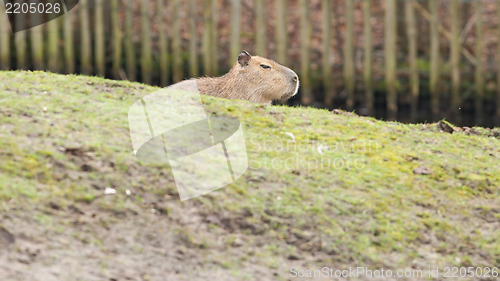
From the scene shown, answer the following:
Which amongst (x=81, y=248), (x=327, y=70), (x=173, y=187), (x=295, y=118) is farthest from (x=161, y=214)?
(x=327, y=70)

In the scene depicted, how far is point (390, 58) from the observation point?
10.9 metres

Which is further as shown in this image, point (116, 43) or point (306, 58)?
point (116, 43)

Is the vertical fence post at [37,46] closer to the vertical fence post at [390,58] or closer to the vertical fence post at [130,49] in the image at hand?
the vertical fence post at [130,49]

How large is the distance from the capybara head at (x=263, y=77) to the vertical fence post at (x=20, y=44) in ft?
13.7

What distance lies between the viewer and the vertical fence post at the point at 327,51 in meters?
10.9

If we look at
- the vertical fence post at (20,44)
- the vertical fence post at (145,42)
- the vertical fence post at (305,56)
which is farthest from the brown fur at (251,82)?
the vertical fence post at (20,44)

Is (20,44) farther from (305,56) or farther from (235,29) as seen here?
(305,56)

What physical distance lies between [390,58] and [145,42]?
3484 millimetres

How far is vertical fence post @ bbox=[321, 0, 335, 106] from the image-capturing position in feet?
35.6

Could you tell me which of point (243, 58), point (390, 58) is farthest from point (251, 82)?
point (390, 58)

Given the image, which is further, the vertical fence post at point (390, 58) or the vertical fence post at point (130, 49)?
the vertical fence post at point (130, 49)

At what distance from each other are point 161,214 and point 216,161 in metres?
0.82

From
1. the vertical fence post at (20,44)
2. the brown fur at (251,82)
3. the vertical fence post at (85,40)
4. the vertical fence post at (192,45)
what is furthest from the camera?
the vertical fence post at (192,45)

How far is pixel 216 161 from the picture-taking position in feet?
18.9
